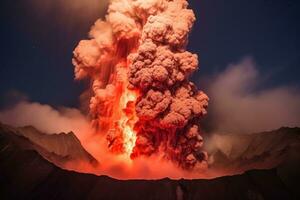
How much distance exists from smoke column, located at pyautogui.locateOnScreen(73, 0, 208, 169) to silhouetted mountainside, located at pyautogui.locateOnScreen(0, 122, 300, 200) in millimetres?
8936

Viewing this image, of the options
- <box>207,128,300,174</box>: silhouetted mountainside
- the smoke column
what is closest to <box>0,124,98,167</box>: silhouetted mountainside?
the smoke column

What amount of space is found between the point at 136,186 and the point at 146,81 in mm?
10726

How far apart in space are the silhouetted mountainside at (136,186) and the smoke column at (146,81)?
8.94m

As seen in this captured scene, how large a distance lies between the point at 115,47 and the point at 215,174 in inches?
633

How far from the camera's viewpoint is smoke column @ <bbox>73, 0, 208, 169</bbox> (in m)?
41.2

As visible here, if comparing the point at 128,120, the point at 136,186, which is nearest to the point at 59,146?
the point at 128,120

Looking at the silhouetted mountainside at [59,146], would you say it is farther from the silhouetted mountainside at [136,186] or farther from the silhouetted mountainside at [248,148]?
the silhouetted mountainside at [248,148]

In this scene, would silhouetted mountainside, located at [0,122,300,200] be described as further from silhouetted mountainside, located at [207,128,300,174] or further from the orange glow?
the orange glow

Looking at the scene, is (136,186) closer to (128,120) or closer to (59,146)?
(128,120)

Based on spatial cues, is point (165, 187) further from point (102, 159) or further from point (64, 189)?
point (102, 159)

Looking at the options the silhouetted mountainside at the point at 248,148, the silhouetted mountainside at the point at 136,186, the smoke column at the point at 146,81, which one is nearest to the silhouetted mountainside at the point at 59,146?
the smoke column at the point at 146,81

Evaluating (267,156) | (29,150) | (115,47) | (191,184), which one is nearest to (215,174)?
(267,156)

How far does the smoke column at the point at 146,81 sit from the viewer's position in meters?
41.2

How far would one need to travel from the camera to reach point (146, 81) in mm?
40844
